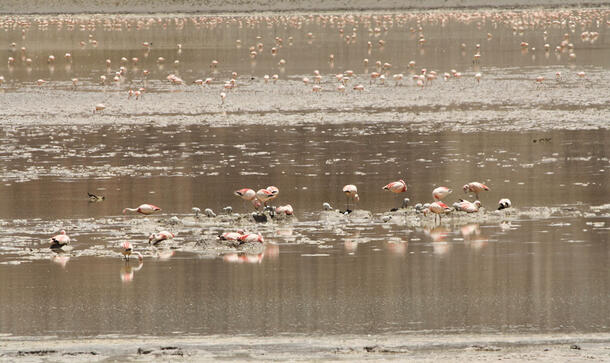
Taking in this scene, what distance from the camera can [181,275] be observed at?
11086 mm

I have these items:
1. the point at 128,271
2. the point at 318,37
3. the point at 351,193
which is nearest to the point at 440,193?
the point at 351,193

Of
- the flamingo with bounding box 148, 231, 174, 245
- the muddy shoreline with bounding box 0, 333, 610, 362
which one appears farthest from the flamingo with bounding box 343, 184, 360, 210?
the muddy shoreline with bounding box 0, 333, 610, 362

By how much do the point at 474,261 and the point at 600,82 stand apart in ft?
65.7

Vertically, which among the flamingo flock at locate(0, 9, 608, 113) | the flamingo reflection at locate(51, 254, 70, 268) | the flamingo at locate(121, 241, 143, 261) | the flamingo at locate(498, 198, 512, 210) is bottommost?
the flamingo reflection at locate(51, 254, 70, 268)

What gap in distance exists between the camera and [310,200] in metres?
14.9

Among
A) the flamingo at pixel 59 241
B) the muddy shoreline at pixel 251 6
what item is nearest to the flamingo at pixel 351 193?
the flamingo at pixel 59 241

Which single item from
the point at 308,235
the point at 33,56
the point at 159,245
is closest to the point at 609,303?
the point at 308,235

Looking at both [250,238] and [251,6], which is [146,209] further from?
[251,6]

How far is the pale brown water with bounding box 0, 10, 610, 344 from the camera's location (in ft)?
32.2

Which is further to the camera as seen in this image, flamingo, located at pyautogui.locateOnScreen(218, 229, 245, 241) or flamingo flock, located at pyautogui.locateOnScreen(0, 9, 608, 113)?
flamingo flock, located at pyautogui.locateOnScreen(0, 9, 608, 113)

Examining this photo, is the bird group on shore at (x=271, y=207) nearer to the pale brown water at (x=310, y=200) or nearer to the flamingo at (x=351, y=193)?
the flamingo at (x=351, y=193)

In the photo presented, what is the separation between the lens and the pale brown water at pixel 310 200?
9.82 meters

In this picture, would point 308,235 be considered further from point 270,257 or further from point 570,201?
point 570,201

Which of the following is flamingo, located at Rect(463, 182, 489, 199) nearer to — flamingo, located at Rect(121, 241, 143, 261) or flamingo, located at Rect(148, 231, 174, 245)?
flamingo, located at Rect(148, 231, 174, 245)
